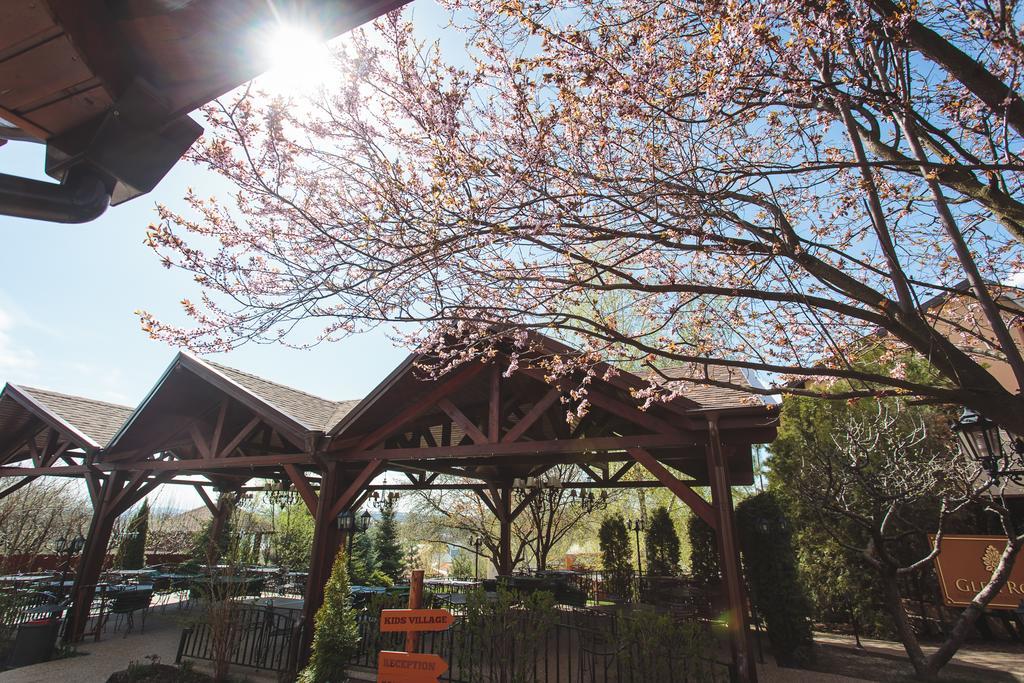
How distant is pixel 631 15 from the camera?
4.00 meters

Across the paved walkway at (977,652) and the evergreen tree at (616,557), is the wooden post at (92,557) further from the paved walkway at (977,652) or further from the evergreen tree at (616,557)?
the paved walkway at (977,652)

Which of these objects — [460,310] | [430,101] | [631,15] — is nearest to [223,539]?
[460,310]

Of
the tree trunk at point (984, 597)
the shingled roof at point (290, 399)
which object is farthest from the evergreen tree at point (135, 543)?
the tree trunk at point (984, 597)

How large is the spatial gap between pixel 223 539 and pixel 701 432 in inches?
644

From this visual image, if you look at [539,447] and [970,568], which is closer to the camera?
[539,447]

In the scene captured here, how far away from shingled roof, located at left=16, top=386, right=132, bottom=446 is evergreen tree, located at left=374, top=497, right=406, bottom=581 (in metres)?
7.87

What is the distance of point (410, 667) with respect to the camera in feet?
11.8

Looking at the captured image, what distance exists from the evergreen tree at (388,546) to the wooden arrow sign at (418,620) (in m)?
13.2

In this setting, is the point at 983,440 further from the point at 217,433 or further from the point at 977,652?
the point at 217,433

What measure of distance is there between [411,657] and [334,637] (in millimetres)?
3061

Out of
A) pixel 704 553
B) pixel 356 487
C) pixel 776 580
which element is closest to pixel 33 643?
pixel 356 487

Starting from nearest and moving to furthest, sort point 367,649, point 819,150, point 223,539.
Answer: point 819,150 → point 367,649 → point 223,539

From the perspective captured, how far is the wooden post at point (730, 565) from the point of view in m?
5.00

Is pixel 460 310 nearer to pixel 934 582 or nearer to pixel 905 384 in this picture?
pixel 905 384
